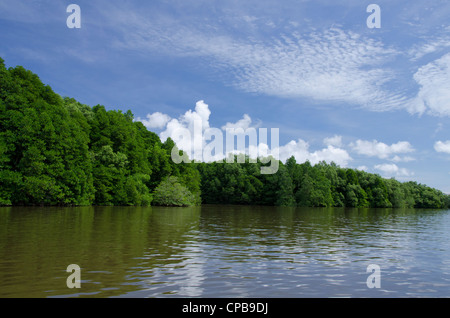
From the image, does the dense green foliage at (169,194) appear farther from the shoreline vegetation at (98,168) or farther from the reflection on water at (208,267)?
the reflection on water at (208,267)

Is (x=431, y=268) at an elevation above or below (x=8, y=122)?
below

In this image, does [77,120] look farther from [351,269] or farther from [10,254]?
[351,269]

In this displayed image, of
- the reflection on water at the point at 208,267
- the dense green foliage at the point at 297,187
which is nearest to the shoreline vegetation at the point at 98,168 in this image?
the dense green foliage at the point at 297,187

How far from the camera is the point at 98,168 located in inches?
3137

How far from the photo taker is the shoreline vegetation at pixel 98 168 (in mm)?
59500

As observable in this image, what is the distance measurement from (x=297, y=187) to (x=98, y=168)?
92.2 metres

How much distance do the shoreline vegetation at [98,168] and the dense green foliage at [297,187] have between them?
436 millimetres

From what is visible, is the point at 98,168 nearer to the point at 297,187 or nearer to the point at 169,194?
the point at 169,194

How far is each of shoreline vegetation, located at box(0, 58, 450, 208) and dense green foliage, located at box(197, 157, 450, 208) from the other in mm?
436

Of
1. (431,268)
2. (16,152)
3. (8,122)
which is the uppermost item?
(8,122)

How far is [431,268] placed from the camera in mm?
17062

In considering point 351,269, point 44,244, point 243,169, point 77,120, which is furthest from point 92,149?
point 243,169

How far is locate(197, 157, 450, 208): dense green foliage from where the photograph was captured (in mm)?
142875
